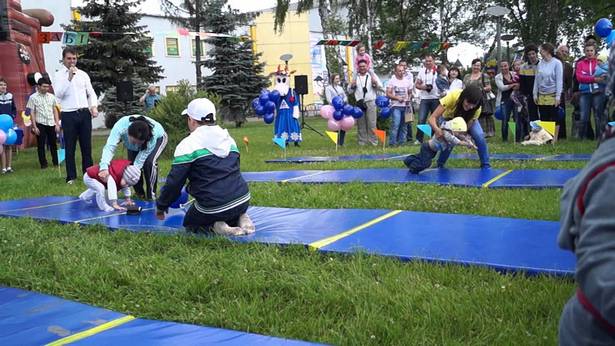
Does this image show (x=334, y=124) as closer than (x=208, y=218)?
No

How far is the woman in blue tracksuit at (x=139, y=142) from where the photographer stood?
5691 mm

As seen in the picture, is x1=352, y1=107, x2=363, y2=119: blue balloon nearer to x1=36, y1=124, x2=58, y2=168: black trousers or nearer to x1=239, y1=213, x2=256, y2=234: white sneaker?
x1=36, y1=124, x2=58, y2=168: black trousers

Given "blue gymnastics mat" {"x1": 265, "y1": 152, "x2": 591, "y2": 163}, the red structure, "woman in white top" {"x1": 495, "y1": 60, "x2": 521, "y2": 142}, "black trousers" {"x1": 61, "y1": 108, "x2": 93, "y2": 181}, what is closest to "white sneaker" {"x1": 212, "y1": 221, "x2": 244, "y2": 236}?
"black trousers" {"x1": 61, "y1": 108, "x2": 93, "y2": 181}

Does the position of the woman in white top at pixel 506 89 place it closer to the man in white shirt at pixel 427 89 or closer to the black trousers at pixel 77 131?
the man in white shirt at pixel 427 89

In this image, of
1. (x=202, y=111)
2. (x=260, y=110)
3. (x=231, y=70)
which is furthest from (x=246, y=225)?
(x=231, y=70)

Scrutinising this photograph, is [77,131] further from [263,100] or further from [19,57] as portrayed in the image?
[19,57]

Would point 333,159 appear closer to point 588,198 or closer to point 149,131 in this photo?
point 149,131

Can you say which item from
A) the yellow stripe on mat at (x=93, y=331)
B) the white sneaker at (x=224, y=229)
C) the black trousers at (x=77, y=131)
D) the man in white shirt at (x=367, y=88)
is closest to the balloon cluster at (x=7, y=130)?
the black trousers at (x=77, y=131)

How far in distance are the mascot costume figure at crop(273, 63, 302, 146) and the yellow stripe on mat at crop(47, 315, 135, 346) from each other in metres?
9.80

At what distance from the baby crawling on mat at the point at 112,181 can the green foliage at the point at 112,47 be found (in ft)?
54.8

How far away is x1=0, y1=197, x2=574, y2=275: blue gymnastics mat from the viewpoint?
3424mm

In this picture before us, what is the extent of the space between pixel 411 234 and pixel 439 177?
276 centimetres

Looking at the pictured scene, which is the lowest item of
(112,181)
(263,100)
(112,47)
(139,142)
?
(112,181)

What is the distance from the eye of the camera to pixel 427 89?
11.3 meters
